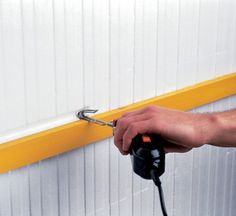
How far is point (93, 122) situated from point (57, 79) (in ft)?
0.39

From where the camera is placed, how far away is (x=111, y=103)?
1136 millimetres

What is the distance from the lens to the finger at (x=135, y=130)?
915 mm

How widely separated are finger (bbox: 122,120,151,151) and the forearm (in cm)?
12

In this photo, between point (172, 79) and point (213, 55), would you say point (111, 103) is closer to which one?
point (172, 79)

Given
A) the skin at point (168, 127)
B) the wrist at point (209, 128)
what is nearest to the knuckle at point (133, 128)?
the skin at point (168, 127)

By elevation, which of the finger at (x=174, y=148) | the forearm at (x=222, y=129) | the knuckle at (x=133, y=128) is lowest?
the finger at (x=174, y=148)

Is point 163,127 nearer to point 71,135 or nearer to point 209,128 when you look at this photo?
point 209,128

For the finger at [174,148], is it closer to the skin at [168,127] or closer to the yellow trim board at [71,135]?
the skin at [168,127]

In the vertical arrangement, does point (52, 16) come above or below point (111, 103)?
above

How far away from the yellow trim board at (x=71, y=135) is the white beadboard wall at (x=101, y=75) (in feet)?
0.07

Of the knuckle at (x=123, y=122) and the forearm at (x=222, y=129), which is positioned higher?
the knuckle at (x=123, y=122)

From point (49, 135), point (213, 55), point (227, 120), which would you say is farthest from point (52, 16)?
point (213, 55)

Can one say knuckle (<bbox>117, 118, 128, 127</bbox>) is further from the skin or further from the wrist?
the wrist

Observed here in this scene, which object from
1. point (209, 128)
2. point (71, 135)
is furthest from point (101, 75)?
point (209, 128)
